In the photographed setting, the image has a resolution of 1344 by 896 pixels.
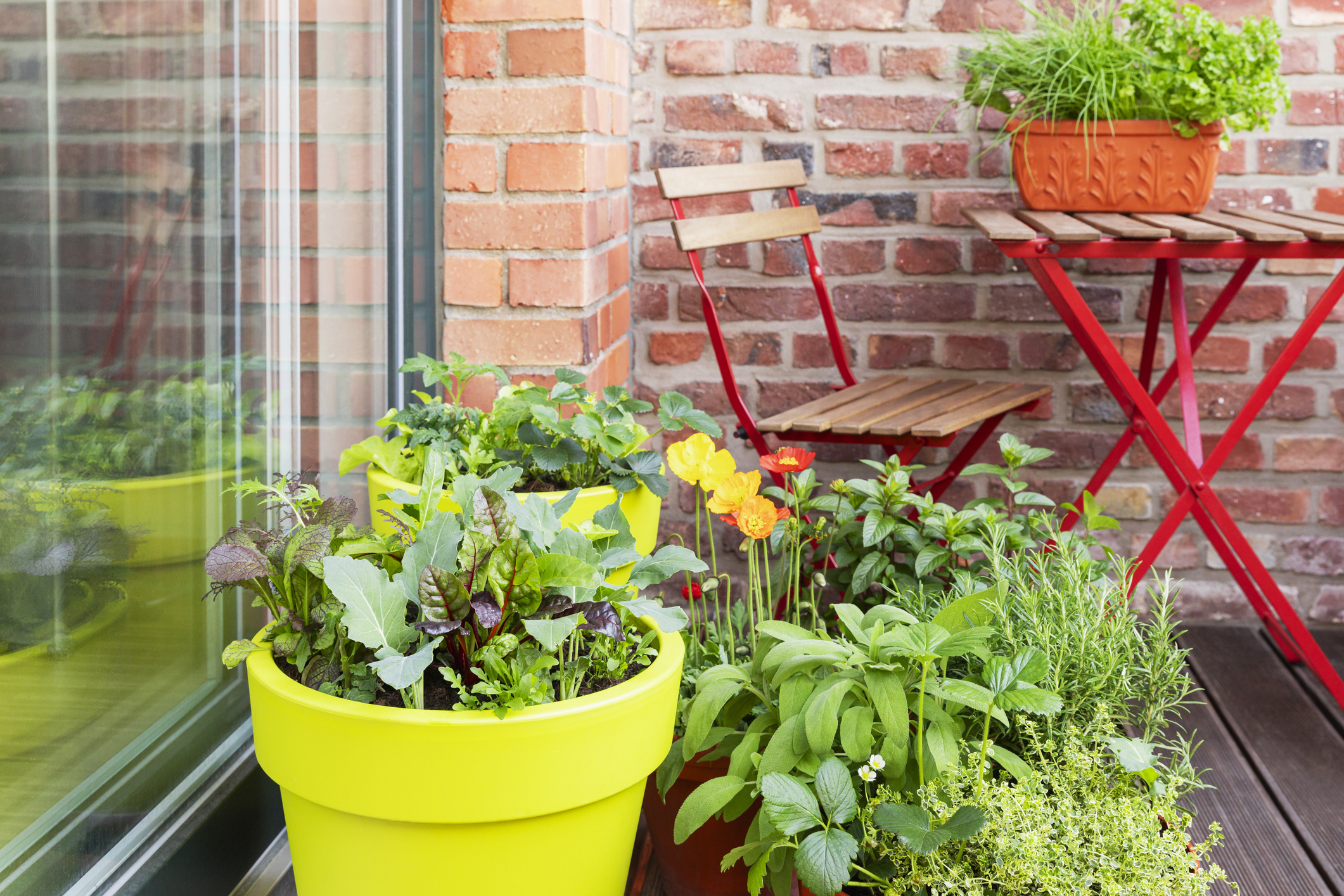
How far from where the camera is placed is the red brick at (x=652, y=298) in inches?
87.4

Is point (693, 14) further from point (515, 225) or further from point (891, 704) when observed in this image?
point (891, 704)

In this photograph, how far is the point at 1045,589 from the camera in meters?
1.19

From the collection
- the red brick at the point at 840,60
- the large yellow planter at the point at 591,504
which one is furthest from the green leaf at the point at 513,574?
the red brick at the point at 840,60

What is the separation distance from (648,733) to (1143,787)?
0.55 m

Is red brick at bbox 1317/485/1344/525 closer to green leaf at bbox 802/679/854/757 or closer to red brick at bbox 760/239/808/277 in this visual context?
red brick at bbox 760/239/808/277

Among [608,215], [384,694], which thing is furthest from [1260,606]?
[384,694]

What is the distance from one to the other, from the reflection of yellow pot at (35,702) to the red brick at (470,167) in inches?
36.8

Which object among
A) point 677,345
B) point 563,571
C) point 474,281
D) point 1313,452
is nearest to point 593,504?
point 563,571

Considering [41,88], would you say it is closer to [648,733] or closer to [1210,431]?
[648,733]

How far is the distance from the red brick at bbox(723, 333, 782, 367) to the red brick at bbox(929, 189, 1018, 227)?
41 centimetres

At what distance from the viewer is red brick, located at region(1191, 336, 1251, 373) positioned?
2.15m

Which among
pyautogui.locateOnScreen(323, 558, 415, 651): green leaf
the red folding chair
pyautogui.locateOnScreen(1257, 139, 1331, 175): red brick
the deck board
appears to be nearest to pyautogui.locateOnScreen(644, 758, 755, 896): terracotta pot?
pyautogui.locateOnScreen(323, 558, 415, 651): green leaf

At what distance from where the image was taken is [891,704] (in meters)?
0.97

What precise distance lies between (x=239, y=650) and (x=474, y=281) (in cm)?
91
